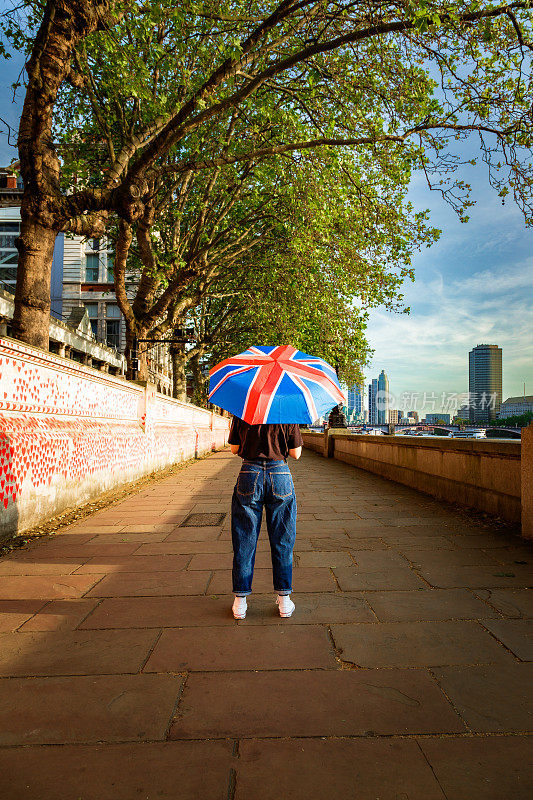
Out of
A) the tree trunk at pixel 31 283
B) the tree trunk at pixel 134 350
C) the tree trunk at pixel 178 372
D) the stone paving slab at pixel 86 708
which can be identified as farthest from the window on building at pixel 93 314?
the stone paving slab at pixel 86 708

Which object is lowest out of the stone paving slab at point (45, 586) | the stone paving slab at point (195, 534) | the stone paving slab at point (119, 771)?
the stone paving slab at point (195, 534)

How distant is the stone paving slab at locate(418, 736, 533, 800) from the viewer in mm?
1676

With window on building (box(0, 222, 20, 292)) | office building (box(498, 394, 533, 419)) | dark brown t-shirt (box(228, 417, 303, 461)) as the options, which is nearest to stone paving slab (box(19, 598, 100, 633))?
dark brown t-shirt (box(228, 417, 303, 461))

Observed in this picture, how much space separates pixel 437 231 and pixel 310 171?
3.91m

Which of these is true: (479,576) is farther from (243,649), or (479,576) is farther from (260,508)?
(243,649)

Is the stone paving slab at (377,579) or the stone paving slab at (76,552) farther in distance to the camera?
the stone paving slab at (76,552)

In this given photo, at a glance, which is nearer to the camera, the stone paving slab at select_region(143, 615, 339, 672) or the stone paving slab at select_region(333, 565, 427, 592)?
the stone paving slab at select_region(143, 615, 339, 672)

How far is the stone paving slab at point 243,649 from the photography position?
2.59 meters

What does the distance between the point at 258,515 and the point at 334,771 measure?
1627 mm

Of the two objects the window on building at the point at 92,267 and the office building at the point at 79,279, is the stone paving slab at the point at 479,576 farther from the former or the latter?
the window on building at the point at 92,267

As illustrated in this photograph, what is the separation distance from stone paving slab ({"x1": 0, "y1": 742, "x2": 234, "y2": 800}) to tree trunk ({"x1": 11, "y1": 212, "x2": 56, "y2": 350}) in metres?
7.25

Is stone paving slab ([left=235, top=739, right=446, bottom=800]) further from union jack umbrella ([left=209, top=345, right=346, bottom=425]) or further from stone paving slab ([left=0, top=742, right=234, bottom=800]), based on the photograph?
union jack umbrella ([left=209, top=345, right=346, bottom=425])

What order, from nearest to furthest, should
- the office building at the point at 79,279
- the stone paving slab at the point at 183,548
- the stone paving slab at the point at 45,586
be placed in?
1. the stone paving slab at the point at 45,586
2. the stone paving slab at the point at 183,548
3. the office building at the point at 79,279

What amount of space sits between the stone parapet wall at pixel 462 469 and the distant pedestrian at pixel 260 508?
10.3 feet
